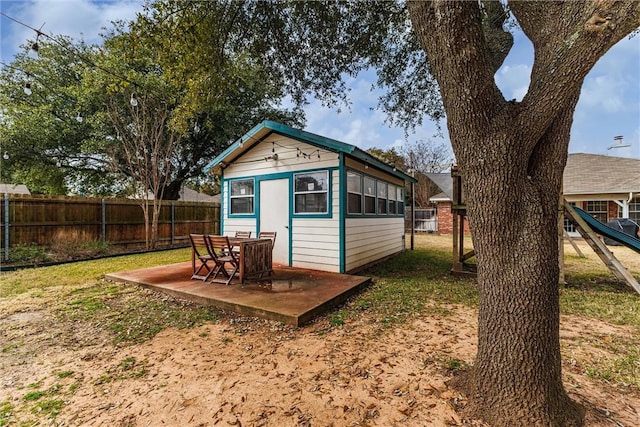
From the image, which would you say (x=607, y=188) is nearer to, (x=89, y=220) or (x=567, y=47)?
(x=567, y=47)

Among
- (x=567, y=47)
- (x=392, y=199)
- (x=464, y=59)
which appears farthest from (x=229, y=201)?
(x=567, y=47)

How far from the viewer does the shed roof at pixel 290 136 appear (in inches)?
237

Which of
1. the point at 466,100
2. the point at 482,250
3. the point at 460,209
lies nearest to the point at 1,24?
the point at 466,100

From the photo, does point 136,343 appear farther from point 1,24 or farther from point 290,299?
point 1,24

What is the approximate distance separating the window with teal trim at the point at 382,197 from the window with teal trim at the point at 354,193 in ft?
4.45

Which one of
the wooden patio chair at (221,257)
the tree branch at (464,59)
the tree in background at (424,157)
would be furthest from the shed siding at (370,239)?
the tree in background at (424,157)

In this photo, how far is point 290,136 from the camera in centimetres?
672

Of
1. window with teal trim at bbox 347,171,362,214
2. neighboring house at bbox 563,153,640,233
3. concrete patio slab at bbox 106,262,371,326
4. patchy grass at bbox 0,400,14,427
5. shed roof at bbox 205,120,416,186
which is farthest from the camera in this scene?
neighboring house at bbox 563,153,640,233

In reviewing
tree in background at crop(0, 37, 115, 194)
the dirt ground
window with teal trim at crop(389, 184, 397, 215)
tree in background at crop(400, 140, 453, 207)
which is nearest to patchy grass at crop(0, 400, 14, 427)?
the dirt ground

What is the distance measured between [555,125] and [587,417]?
6.70ft

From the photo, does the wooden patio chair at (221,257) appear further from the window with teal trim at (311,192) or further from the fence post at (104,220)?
the fence post at (104,220)

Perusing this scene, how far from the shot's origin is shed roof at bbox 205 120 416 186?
6.01m

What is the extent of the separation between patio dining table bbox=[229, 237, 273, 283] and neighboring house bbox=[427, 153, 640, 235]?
7942mm

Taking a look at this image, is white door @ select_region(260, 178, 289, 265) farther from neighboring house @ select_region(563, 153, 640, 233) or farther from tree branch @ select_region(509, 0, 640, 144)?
neighboring house @ select_region(563, 153, 640, 233)
